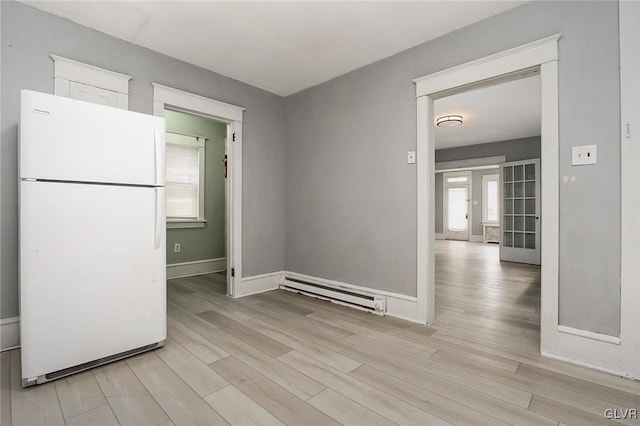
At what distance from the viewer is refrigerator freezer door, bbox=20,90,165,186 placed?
5.48ft

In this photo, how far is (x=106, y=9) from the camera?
2.26 m

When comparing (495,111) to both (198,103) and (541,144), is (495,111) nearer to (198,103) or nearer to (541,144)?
(541,144)

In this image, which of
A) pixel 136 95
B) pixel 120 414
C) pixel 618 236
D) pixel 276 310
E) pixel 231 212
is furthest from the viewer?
pixel 231 212

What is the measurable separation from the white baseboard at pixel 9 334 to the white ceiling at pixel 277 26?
2306 mm

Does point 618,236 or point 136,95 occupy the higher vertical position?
point 136,95

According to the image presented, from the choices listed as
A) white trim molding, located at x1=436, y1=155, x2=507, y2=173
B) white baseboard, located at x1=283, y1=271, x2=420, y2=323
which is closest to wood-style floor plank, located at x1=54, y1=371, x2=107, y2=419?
white baseboard, located at x1=283, y1=271, x2=420, y2=323

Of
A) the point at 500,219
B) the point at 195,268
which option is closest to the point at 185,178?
the point at 195,268

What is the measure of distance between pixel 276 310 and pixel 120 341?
1.38 metres

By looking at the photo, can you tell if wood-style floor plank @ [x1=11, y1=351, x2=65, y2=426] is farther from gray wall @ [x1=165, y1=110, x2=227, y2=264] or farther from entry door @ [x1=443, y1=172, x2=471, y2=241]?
entry door @ [x1=443, y1=172, x2=471, y2=241]

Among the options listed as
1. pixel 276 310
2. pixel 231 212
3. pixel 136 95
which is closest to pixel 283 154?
pixel 231 212

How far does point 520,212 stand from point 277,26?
5.94m

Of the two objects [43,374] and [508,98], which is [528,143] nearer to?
[508,98]

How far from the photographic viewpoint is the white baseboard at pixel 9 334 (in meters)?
2.08

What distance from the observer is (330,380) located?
5.77ft
